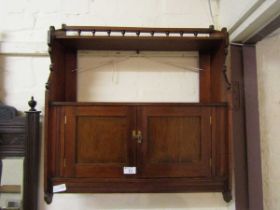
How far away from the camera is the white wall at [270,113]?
4.04 ft

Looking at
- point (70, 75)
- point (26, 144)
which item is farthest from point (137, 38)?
point (26, 144)

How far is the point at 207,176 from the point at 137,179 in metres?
0.29

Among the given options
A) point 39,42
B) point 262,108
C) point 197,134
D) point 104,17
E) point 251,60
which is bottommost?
point 197,134

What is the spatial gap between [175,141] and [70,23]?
31.1 inches

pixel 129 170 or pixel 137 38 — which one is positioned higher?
pixel 137 38

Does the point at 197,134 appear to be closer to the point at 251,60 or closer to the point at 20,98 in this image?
the point at 251,60

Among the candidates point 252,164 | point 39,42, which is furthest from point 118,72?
point 252,164

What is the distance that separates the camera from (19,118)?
1.23 meters

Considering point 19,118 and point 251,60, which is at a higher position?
point 251,60

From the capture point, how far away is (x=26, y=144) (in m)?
1.21

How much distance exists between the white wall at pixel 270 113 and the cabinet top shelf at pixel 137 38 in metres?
0.26

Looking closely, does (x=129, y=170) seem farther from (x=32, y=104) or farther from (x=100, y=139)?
(x=32, y=104)

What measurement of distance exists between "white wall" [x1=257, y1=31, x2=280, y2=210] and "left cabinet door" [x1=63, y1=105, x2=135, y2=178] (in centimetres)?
64

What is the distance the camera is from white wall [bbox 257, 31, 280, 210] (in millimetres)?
1232
